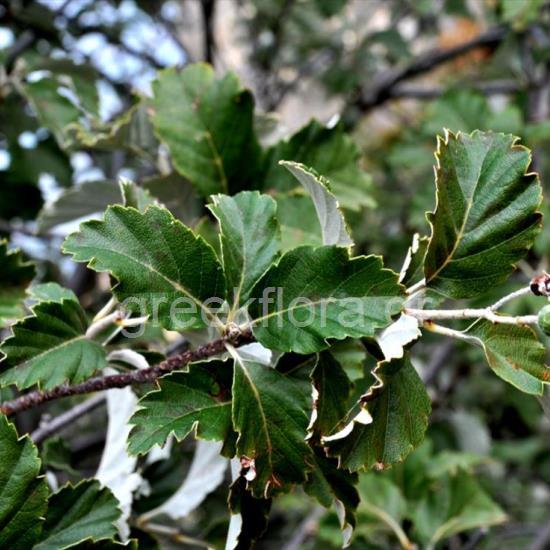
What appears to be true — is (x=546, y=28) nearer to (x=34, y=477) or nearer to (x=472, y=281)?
(x=472, y=281)

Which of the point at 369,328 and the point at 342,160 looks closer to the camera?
the point at 369,328

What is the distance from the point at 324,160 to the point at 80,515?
1.56 feet

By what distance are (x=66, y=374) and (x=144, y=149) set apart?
411 millimetres

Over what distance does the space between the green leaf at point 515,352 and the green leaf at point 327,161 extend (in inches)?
13.6

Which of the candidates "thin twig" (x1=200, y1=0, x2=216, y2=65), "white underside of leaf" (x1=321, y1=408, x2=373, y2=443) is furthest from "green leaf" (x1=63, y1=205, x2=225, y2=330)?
"thin twig" (x1=200, y1=0, x2=216, y2=65)

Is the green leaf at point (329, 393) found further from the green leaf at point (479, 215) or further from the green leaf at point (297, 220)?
the green leaf at point (297, 220)

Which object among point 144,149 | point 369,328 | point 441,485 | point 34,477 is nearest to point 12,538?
point 34,477

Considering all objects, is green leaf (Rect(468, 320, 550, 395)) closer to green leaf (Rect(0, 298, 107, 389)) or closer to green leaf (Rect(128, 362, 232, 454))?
green leaf (Rect(128, 362, 232, 454))

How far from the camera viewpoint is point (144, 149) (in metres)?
0.86

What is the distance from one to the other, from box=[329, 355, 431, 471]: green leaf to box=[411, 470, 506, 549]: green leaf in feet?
1.86

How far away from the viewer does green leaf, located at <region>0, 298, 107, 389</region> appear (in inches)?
20.3

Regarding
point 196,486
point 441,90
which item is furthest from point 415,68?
point 196,486

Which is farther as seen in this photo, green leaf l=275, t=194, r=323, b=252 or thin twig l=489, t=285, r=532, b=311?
green leaf l=275, t=194, r=323, b=252

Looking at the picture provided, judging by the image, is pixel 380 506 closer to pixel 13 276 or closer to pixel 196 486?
pixel 196 486
